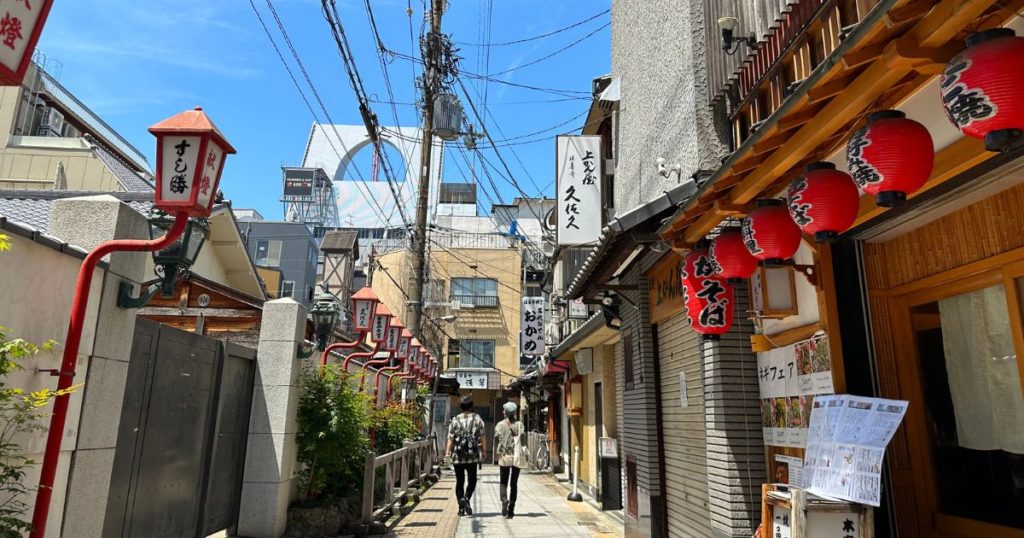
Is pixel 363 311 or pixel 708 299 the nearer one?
pixel 708 299

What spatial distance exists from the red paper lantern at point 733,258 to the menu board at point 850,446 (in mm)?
1259

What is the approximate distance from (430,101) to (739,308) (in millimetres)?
13857

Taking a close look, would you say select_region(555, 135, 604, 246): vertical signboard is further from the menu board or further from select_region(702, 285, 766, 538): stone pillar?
the menu board

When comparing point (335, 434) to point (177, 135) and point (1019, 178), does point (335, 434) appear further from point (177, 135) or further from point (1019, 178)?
point (1019, 178)

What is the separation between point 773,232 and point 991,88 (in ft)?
6.79

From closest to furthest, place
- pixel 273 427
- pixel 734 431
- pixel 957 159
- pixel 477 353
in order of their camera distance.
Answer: pixel 957 159
pixel 734 431
pixel 273 427
pixel 477 353

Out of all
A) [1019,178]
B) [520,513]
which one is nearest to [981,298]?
[1019,178]

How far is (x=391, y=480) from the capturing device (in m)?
11.9

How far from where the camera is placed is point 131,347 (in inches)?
214

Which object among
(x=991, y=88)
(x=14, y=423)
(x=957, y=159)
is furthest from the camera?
(x=14, y=423)

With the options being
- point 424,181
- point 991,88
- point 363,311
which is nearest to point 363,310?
point 363,311

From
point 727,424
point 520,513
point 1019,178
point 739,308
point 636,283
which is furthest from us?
point 520,513

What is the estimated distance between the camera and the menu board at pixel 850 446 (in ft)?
12.6

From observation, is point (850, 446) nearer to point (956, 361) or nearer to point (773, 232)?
point (956, 361)
